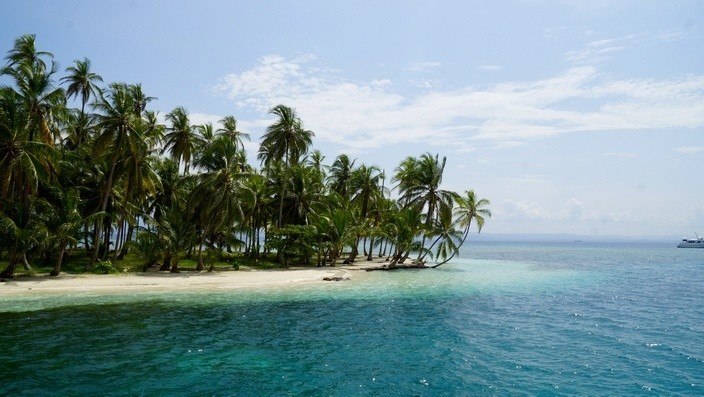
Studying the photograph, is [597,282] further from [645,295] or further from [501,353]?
[501,353]

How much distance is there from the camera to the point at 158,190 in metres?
47.4

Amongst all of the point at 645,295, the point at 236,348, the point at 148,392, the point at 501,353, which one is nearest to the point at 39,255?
the point at 236,348

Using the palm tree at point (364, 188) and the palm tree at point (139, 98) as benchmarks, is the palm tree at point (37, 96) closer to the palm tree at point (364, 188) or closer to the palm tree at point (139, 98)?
the palm tree at point (139, 98)

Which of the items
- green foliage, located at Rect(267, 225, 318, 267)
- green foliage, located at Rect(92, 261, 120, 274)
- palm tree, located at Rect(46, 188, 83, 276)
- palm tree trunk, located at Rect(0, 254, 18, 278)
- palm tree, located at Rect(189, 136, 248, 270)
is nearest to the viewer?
palm tree trunk, located at Rect(0, 254, 18, 278)

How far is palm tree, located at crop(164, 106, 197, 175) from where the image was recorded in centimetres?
4925

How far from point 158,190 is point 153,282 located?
17.1m

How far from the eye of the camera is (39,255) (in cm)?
3800

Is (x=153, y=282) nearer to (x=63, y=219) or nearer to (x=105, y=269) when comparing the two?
(x=105, y=269)

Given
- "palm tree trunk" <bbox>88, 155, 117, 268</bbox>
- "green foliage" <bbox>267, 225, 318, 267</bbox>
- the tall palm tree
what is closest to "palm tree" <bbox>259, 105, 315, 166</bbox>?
the tall palm tree

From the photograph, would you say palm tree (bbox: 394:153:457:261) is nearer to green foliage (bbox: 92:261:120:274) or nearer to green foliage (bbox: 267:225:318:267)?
green foliage (bbox: 267:225:318:267)

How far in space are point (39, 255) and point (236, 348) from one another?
A: 102 feet

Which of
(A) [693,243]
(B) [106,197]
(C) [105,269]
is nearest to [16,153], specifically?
(B) [106,197]

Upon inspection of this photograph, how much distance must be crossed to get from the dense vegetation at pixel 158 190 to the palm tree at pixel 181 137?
0.40ft

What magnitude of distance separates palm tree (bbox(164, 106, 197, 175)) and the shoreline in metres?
15.8
